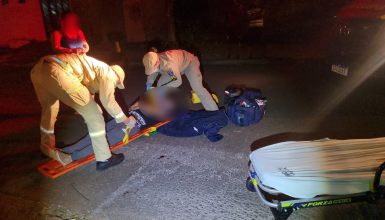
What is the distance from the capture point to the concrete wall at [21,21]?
15219mm

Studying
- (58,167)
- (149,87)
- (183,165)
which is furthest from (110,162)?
(149,87)

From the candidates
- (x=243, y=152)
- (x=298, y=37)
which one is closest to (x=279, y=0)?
(x=298, y=37)

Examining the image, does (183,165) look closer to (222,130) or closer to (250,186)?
(250,186)

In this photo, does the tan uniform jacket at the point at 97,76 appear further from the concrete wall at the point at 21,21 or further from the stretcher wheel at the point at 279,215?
the concrete wall at the point at 21,21

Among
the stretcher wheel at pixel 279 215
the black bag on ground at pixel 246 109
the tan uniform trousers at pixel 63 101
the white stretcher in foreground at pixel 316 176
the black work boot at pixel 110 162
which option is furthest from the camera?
the black bag on ground at pixel 246 109

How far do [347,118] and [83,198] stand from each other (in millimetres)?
4518

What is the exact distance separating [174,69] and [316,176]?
3.02 metres

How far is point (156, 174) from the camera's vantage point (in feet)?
13.6

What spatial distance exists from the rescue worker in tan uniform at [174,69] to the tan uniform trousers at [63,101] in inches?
51.6

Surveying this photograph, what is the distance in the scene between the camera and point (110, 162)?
434 centimetres

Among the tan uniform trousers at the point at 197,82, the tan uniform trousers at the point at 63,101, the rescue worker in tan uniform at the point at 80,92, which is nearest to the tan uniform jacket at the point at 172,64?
the tan uniform trousers at the point at 197,82

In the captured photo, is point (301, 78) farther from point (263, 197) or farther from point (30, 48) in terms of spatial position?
point (30, 48)

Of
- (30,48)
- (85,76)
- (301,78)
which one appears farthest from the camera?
(30,48)

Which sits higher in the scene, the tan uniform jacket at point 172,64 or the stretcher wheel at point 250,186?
the tan uniform jacket at point 172,64
